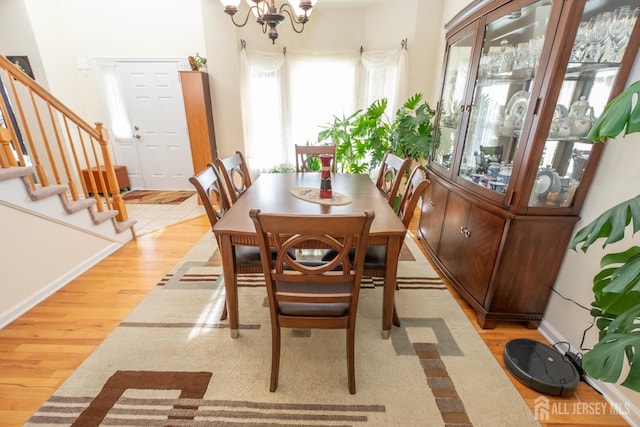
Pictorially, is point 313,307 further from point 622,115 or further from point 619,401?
point 619,401

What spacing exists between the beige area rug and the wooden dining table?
8.1 inches

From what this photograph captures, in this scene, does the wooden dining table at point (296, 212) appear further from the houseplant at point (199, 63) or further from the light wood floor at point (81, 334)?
the houseplant at point (199, 63)

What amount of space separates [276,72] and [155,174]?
268cm

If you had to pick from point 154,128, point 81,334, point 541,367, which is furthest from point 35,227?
point 541,367

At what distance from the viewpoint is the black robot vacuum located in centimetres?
138

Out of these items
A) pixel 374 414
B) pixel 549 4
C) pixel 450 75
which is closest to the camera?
pixel 374 414

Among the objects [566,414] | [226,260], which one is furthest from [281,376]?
[566,414]

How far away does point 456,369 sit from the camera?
152 centimetres

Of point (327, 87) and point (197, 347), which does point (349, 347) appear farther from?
point (327, 87)

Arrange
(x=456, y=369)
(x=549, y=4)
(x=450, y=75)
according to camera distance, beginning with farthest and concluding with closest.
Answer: (x=450, y=75) < (x=456, y=369) < (x=549, y=4)

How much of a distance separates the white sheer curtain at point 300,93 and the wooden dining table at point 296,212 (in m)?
2.08

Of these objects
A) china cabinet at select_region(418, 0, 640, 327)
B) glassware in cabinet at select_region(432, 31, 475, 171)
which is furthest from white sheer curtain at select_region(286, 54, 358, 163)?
china cabinet at select_region(418, 0, 640, 327)

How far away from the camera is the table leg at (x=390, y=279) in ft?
4.80

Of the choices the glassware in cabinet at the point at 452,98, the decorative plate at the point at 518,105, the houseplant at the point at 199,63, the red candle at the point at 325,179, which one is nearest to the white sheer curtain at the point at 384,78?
the glassware in cabinet at the point at 452,98
